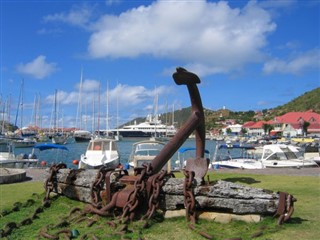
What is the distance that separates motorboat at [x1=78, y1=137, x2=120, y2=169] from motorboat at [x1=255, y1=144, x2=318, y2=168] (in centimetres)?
901

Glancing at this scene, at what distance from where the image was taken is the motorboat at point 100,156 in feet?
76.0

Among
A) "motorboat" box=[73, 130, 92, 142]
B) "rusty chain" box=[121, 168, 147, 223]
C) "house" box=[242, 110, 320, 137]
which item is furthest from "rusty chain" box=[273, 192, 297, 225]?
"house" box=[242, 110, 320, 137]

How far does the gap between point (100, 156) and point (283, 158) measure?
440 inches

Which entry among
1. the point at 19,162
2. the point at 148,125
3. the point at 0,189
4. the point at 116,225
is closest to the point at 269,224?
the point at 116,225

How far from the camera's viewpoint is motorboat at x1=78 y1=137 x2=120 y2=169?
23.1m

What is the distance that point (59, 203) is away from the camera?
7.72 m

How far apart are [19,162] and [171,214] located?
23.2m

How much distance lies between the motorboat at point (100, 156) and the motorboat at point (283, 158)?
901 cm

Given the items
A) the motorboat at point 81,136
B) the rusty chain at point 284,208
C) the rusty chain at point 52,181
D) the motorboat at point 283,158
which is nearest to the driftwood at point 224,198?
the rusty chain at point 284,208

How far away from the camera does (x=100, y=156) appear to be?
2375 centimetres

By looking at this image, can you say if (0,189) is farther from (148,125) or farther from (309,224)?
(148,125)

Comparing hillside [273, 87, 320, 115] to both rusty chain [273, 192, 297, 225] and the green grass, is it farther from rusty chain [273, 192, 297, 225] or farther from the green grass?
rusty chain [273, 192, 297, 225]

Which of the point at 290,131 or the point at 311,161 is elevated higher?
the point at 290,131

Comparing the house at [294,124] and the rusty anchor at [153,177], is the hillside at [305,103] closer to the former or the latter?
the house at [294,124]
